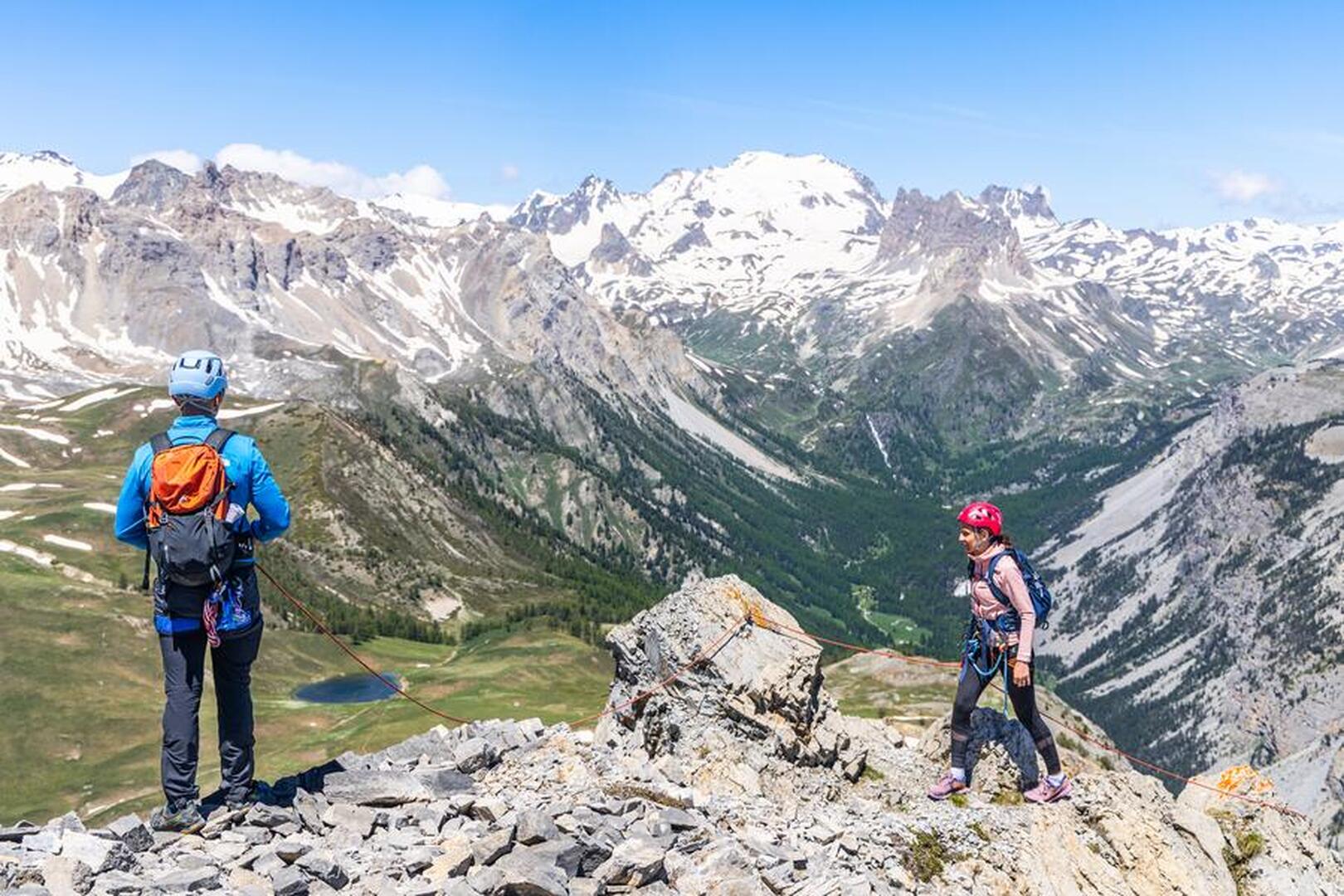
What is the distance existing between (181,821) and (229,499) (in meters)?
6.69

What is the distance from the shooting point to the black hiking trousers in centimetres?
1931

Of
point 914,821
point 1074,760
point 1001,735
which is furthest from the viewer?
point 1074,760

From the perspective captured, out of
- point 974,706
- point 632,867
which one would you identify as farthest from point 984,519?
point 632,867

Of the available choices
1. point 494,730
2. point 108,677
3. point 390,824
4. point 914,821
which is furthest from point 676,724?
point 108,677

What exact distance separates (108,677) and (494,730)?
406 ft

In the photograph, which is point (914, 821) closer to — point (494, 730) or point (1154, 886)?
point (1154, 886)

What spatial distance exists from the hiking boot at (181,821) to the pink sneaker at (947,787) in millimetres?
17136

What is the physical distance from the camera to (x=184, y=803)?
19734 millimetres

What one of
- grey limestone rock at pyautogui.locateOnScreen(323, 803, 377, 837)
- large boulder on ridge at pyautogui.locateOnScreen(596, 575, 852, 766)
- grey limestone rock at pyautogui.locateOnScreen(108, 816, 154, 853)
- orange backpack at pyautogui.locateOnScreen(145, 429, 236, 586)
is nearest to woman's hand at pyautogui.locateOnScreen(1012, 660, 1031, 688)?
large boulder on ridge at pyautogui.locateOnScreen(596, 575, 852, 766)

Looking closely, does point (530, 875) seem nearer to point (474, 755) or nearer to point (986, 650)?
point (474, 755)

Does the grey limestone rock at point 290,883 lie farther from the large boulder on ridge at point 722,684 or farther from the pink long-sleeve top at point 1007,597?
the pink long-sleeve top at point 1007,597

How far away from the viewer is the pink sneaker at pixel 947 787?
977 inches

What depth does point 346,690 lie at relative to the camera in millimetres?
147750

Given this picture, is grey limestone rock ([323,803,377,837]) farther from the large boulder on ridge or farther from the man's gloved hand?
the large boulder on ridge
